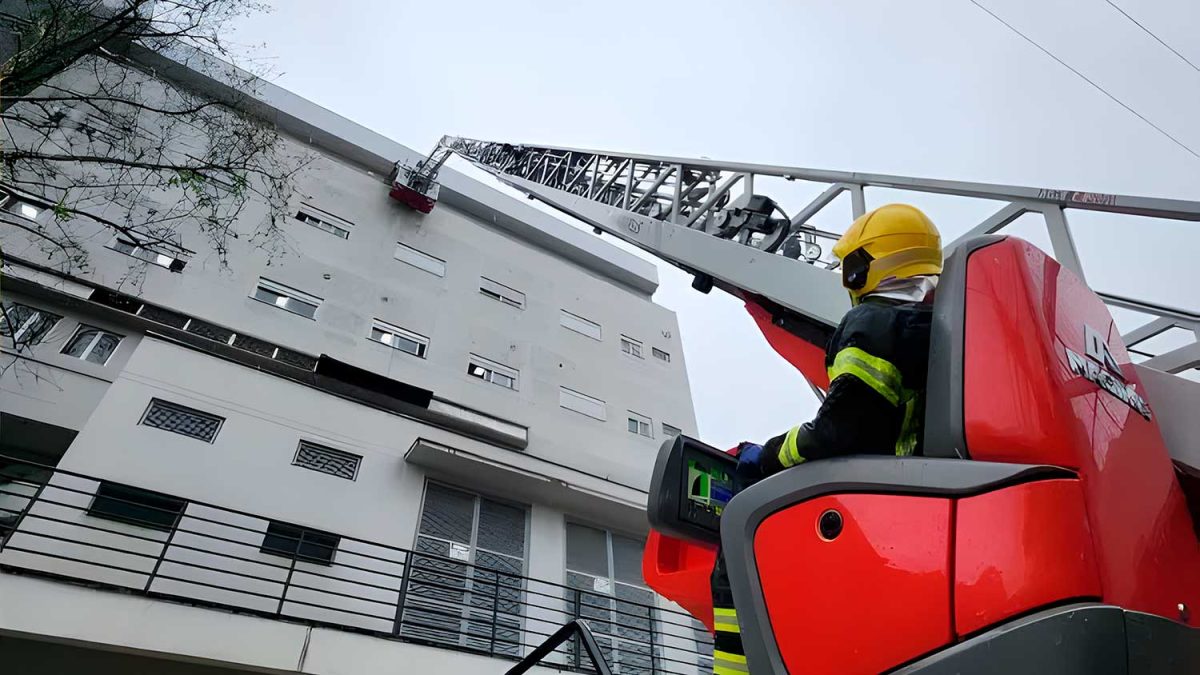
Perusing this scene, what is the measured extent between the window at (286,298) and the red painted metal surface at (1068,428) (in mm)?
11055

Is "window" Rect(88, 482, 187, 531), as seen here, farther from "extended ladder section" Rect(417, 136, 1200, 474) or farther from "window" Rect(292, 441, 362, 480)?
"extended ladder section" Rect(417, 136, 1200, 474)

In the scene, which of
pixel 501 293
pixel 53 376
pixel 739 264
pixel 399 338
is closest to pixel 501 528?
pixel 399 338

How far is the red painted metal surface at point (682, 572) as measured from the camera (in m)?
2.46

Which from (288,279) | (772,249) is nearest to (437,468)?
(288,279)

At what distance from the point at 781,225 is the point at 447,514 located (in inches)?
256

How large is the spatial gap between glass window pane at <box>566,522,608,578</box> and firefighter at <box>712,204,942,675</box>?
830cm

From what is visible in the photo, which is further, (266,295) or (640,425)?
(640,425)

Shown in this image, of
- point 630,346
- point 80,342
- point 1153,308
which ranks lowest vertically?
point 1153,308

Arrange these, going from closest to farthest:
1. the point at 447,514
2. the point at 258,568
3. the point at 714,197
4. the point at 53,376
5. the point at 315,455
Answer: the point at 714,197 → the point at 258,568 → the point at 53,376 → the point at 315,455 → the point at 447,514

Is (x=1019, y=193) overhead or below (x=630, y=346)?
below

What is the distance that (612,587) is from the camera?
9930 millimetres

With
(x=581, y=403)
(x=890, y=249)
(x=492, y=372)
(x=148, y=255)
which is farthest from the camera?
(x=581, y=403)

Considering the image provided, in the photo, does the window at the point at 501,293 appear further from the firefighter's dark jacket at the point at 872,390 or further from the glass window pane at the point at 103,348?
the firefighter's dark jacket at the point at 872,390

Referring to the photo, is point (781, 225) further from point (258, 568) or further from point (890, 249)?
point (258, 568)
